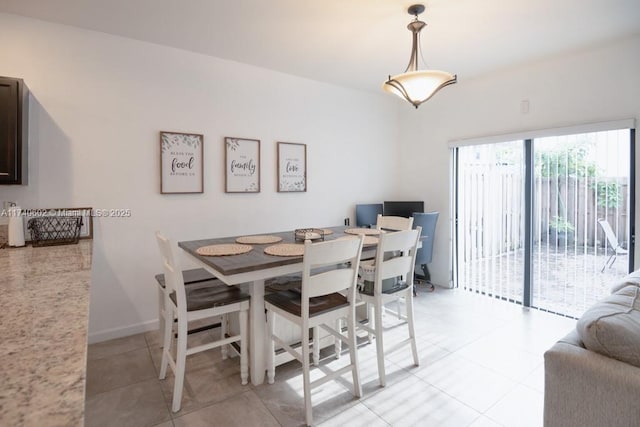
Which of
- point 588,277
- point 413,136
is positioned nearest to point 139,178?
point 413,136

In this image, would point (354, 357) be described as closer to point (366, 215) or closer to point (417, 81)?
point (417, 81)

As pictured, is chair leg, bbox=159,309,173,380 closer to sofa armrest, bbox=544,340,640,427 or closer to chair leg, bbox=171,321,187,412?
chair leg, bbox=171,321,187,412

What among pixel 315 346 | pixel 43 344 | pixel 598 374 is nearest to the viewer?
pixel 43 344

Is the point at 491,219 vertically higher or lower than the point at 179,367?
higher

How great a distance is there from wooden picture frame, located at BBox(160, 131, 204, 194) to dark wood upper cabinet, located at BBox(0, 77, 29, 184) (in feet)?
3.06

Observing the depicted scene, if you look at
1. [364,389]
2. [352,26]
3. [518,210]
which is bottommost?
[364,389]

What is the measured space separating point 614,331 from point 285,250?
1.57 metres

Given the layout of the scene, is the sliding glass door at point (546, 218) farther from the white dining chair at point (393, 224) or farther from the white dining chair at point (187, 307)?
the white dining chair at point (187, 307)

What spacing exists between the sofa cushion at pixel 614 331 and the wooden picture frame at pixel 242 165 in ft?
9.22

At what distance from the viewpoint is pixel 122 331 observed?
9.36 ft

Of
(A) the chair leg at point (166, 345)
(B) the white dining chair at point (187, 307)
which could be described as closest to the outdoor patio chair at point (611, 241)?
(B) the white dining chair at point (187, 307)

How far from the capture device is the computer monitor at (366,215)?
13.8ft

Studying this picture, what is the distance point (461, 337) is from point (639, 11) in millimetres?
2695

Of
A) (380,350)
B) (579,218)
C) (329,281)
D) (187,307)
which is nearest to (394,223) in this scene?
(380,350)
